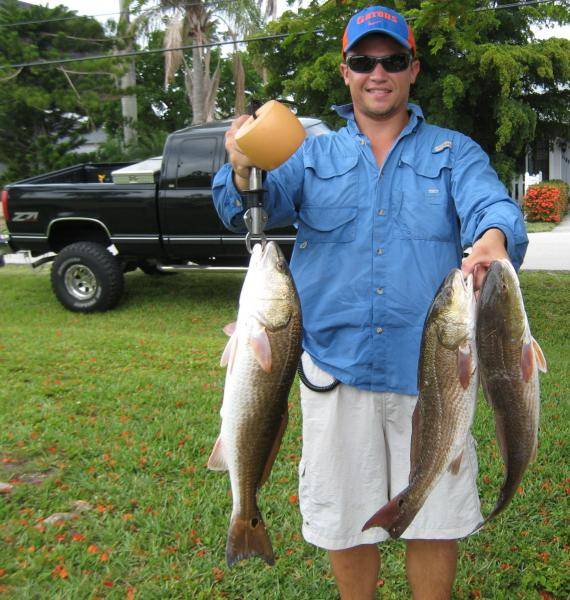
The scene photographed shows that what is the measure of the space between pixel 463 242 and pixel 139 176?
7.08 metres

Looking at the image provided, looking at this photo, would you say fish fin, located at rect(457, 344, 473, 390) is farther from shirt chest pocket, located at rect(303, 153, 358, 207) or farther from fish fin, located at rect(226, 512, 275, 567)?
fish fin, located at rect(226, 512, 275, 567)

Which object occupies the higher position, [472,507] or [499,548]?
[472,507]

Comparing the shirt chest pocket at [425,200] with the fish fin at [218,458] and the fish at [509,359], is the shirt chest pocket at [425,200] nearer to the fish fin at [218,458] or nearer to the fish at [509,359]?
the fish at [509,359]

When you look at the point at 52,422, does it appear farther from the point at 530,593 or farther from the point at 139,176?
the point at 139,176

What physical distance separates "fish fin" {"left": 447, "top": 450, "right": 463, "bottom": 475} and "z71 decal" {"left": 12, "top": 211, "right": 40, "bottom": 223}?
8.25m

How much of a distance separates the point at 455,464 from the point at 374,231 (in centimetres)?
86

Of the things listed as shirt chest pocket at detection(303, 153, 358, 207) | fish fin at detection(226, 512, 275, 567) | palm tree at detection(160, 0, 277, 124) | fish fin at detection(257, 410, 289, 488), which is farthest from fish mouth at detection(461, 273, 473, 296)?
palm tree at detection(160, 0, 277, 124)

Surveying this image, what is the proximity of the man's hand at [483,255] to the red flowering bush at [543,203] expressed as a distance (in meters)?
19.2

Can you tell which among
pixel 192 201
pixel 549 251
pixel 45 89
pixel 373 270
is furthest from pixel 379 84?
pixel 45 89

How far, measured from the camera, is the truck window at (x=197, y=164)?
339 inches

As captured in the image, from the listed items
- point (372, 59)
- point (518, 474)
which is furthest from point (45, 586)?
point (372, 59)

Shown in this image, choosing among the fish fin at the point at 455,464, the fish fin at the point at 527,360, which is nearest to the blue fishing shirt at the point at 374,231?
the fish fin at the point at 455,464

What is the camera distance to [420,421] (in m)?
2.18

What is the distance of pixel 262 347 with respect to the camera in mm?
2154
